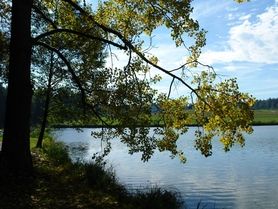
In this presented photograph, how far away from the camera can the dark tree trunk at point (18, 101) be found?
53.5ft

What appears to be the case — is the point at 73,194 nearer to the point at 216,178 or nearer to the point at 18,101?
the point at 18,101

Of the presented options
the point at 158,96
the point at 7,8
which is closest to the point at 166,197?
the point at 158,96

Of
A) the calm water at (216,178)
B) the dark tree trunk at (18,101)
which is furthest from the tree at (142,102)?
the calm water at (216,178)

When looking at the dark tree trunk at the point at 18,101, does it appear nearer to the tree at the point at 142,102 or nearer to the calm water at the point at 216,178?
the tree at the point at 142,102

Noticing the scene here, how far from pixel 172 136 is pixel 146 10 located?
513cm

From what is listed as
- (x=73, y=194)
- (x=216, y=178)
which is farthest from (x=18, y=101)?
(x=216, y=178)

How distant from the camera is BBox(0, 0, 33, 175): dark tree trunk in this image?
1630 centimetres

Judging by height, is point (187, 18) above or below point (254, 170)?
above

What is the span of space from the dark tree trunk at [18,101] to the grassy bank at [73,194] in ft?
2.94

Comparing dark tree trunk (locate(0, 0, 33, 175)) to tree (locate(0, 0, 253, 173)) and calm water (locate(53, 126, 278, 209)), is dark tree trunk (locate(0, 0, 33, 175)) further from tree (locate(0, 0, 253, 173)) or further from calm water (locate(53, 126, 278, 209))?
calm water (locate(53, 126, 278, 209))

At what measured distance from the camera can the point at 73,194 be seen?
1455 cm

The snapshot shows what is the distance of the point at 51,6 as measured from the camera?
20578 millimetres

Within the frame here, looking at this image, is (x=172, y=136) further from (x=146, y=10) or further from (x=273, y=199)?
(x=273, y=199)

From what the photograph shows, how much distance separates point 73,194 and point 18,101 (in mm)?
4094
